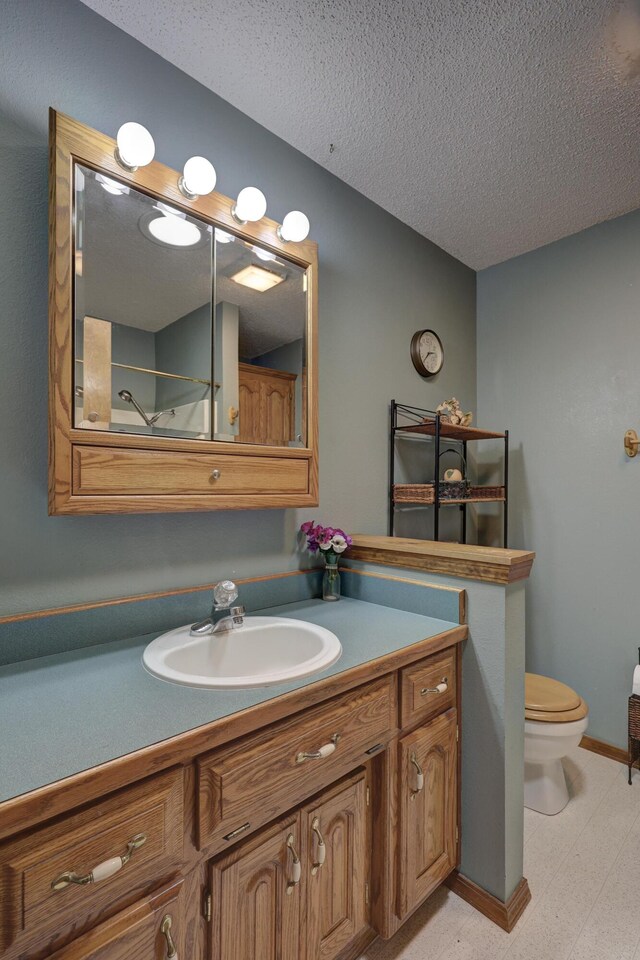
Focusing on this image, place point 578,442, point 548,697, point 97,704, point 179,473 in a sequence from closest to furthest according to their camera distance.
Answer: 1. point 97,704
2. point 179,473
3. point 548,697
4. point 578,442

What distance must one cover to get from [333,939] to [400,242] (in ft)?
8.31

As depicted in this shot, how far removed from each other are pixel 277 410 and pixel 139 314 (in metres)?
0.51

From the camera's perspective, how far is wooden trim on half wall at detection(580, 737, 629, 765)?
2.17m

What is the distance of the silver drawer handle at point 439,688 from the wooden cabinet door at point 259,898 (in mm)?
470

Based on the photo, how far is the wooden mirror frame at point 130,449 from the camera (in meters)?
1.08

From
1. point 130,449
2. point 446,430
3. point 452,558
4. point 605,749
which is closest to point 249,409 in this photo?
point 130,449

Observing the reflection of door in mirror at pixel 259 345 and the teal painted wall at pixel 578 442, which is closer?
the reflection of door in mirror at pixel 259 345

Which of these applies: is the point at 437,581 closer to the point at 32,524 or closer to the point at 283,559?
the point at 283,559

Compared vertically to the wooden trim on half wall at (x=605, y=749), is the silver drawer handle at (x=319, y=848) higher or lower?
higher

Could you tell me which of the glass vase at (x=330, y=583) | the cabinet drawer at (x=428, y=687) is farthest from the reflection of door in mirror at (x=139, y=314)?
the cabinet drawer at (x=428, y=687)

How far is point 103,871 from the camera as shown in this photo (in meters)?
0.70

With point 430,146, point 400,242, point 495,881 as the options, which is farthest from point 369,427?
point 495,881

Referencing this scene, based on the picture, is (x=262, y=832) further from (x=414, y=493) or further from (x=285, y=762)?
(x=414, y=493)

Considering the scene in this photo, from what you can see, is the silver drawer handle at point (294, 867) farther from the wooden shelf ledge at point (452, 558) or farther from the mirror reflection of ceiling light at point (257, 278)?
the mirror reflection of ceiling light at point (257, 278)
